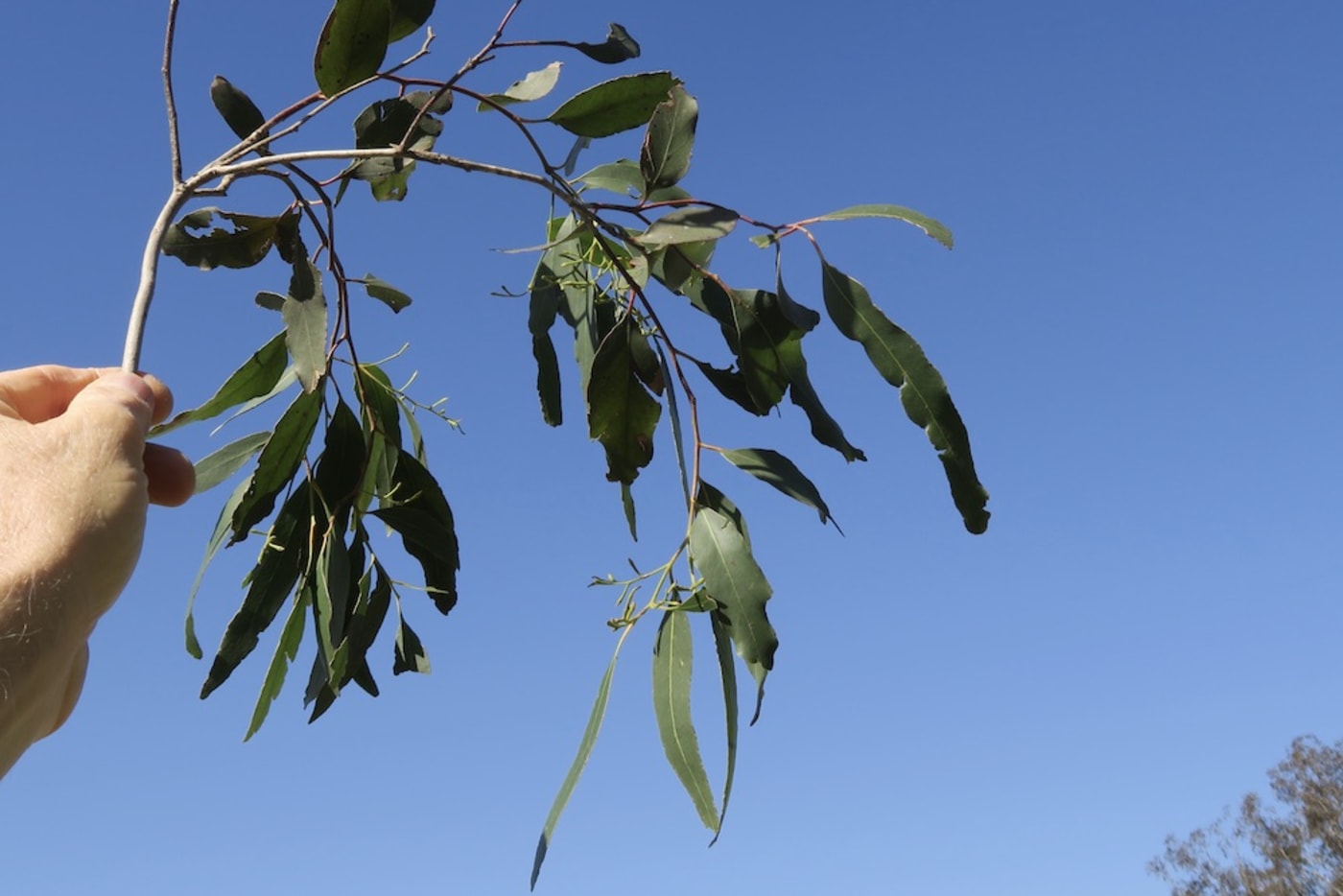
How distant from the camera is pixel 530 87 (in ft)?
3.48

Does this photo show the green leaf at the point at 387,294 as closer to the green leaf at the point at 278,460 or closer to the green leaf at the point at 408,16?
the green leaf at the point at 278,460

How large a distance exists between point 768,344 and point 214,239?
47 centimetres

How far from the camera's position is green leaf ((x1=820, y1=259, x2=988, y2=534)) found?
1042mm

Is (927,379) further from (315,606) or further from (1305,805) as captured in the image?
(1305,805)

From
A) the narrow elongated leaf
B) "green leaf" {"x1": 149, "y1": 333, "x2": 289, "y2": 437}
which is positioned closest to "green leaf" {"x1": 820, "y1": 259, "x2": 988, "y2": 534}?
the narrow elongated leaf

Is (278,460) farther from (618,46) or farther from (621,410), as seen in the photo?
(618,46)

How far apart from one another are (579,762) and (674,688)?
11 cm

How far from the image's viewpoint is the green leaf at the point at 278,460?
1.24 m

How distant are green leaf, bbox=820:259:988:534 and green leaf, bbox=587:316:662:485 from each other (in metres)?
0.19

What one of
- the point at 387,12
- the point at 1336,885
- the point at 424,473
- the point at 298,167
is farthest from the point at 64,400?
the point at 1336,885

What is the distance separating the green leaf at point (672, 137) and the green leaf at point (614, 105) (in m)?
0.04

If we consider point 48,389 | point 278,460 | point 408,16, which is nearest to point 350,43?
point 408,16

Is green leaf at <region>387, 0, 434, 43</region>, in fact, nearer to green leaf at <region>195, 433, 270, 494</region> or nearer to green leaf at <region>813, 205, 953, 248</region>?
green leaf at <region>813, 205, 953, 248</region>

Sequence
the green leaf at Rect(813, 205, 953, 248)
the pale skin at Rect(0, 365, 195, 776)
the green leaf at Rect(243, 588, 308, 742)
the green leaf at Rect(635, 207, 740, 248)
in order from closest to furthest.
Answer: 1. the pale skin at Rect(0, 365, 195, 776)
2. the green leaf at Rect(635, 207, 740, 248)
3. the green leaf at Rect(813, 205, 953, 248)
4. the green leaf at Rect(243, 588, 308, 742)
